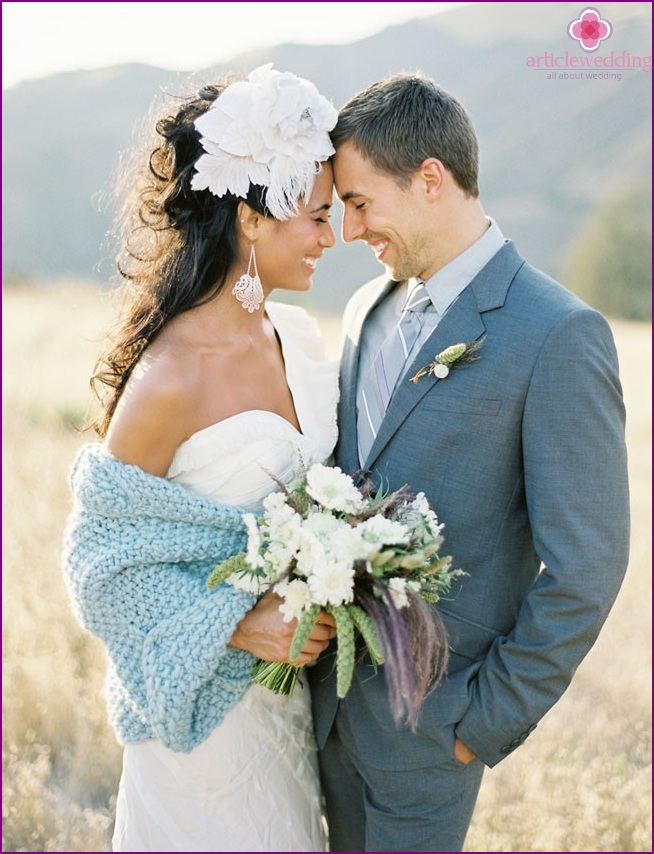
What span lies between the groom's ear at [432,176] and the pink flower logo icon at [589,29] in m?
1.53

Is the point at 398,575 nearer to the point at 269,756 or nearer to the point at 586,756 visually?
the point at 269,756

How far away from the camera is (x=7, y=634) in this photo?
478 cm

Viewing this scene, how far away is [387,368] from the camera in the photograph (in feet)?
9.07

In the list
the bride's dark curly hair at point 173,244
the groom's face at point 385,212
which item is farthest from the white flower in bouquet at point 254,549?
the groom's face at point 385,212

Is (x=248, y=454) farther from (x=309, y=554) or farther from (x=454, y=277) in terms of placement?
(x=454, y=277)

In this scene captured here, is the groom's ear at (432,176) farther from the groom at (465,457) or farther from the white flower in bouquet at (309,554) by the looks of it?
the white flower in bouquet at (309,554)

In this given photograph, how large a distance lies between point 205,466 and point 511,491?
2.99 ft

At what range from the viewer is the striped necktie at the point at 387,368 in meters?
2.71

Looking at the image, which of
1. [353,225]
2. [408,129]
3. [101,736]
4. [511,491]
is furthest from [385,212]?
[101,736]

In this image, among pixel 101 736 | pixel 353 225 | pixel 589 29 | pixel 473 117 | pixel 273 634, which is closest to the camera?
pixel 273 634

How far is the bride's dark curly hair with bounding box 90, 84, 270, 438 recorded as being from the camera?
261 centimetres

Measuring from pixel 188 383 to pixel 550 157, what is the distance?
50.9m

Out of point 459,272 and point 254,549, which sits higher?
point 459,272

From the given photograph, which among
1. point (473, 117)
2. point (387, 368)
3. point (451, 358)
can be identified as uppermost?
point (451, 358)
